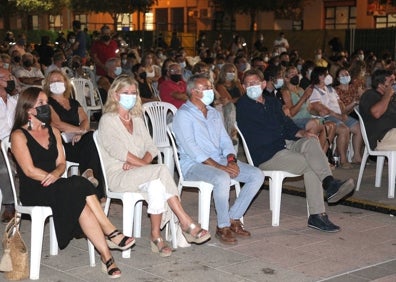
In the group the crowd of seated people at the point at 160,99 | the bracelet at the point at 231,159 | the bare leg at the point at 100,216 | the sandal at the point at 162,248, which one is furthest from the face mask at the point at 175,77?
the bare leg at the point at 100,216

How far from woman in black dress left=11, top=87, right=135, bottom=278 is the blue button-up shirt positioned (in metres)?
1.38

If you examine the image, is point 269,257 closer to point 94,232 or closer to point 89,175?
point 94,232

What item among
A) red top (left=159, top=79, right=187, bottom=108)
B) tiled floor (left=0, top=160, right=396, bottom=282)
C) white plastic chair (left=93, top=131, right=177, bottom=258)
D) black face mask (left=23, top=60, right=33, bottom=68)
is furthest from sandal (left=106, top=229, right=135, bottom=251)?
black face mask (left=23, top=60, right=33, bottom=68)

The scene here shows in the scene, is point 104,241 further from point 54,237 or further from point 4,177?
point 4,177

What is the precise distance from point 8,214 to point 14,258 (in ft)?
6.29

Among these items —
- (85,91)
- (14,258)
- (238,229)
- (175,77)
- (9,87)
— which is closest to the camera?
(14,258)

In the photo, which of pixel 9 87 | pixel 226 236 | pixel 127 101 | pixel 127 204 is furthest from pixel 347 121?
pixel 127 204

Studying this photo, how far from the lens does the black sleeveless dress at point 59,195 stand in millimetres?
6379

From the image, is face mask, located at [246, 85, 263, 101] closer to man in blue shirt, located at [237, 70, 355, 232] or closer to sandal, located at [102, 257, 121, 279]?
man in blue shirt, located at [237, 70, 355, 232]

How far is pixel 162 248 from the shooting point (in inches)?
277

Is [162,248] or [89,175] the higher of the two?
[89,175]

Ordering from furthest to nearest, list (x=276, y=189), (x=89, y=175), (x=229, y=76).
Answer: (x=229, y=76) → (x=276, y=189) → (x=89, y=175)

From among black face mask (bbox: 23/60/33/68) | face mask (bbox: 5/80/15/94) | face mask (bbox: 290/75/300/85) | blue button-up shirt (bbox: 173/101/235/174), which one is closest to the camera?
blue button-up shirt (bbox: 173/101/235/174)

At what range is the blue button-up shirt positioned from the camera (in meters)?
7.72
